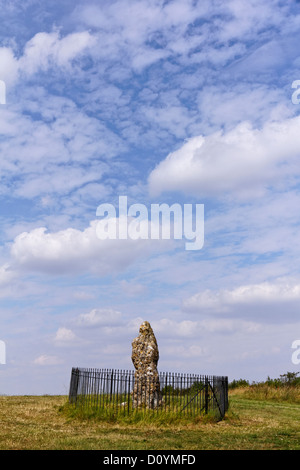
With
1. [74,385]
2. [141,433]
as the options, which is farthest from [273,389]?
[141,433]

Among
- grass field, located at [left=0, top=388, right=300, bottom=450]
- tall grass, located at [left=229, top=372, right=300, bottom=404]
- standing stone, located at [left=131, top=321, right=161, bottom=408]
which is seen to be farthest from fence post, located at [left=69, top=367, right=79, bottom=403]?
tall grass, located at [left=229, top=372, right=300, bottom=404]

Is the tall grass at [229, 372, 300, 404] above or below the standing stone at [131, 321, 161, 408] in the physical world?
below

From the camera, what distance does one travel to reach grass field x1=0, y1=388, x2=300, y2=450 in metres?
13.1

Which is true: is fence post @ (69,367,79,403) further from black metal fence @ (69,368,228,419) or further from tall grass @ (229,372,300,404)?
tall grass @ (229,372,300,404)

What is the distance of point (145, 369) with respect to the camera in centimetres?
1995

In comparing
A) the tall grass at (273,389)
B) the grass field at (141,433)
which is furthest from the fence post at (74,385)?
the tall grass at (273,389)

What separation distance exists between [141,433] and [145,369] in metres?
4.45

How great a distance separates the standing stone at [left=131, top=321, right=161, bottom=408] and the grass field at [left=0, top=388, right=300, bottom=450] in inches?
68.5

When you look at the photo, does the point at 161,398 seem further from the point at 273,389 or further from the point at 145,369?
the point at 273,389

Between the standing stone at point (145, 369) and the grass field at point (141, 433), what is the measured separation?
1741mm

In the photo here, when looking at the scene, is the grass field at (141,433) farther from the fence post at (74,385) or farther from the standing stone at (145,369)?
the standing stone at (145,369)

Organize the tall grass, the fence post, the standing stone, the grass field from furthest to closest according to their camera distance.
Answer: the tall grass < the fence post < the standing stone < the grass field
